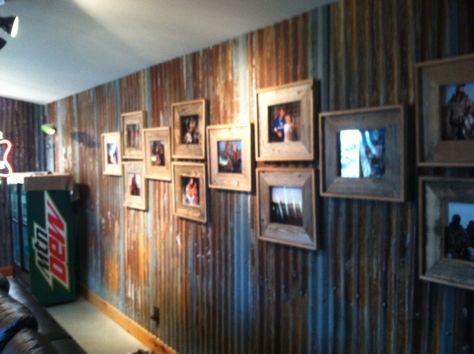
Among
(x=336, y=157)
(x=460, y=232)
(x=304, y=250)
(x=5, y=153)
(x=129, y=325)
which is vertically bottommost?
(x=129, y=325)

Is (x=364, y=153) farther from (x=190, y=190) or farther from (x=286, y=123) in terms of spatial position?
(x=190, y=190)

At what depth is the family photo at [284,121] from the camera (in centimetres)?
229

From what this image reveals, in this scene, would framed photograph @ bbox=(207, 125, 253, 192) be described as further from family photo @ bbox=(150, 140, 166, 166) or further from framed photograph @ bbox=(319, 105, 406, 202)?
family photo @ bbox=(150, 140, 166, 166)

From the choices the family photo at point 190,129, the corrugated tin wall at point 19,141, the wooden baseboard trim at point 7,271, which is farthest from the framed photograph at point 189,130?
the wooden baseboard trim at point 7,271

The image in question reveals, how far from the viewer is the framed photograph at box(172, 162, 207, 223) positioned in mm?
3025

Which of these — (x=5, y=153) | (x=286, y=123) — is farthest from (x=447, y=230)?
(x=5, y=153)

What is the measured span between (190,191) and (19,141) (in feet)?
Answer: 14.1

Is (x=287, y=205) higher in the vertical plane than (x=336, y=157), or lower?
lower

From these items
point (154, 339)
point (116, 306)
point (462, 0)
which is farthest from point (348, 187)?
point (116, 306)

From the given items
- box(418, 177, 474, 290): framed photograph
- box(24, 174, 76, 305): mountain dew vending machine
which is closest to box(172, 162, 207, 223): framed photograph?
box(418, 177, 474, 290): framed photograph

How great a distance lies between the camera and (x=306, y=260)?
89.7 inches

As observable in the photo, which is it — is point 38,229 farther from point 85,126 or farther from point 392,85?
point 392,85

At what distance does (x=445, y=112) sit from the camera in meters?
1.67

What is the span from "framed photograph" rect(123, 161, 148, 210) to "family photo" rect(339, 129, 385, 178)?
7.08 feet
